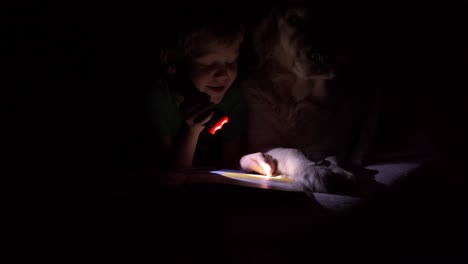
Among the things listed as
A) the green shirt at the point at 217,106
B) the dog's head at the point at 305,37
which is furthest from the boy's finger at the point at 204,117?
the dog's head at the point at 305,37

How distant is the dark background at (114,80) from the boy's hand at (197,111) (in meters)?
0.30

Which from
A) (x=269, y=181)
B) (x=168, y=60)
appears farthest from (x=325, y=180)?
(x=168, y=60)

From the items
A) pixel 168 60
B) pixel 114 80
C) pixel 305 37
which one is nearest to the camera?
pixel 305 37

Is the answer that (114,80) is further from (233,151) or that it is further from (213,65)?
(233,151)

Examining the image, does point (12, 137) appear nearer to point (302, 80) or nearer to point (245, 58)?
point (245, 58)

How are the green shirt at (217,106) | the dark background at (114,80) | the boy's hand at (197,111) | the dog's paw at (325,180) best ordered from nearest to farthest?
the dog's paw at (325,180), the boy's hand at (197,111), the dark background at (114,80), the green shirt at (217,106)

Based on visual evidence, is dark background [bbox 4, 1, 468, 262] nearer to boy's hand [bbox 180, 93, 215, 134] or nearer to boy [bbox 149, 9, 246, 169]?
boy [bbox 149, 9, 246, 169]

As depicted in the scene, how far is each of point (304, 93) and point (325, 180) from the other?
1.90 ft

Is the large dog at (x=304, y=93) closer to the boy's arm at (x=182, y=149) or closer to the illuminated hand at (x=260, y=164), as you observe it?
the illuminated hand at (x=260, y=164)

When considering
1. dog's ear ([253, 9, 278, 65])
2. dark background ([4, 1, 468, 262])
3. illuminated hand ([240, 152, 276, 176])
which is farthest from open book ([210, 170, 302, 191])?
dog's ear ([253, 9, 278, 65])

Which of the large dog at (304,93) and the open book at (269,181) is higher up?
the large dog at (304,93)

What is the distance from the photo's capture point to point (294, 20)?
4.86 ft

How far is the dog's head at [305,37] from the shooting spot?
1442 millimetres

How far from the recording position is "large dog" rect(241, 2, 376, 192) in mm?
1467
